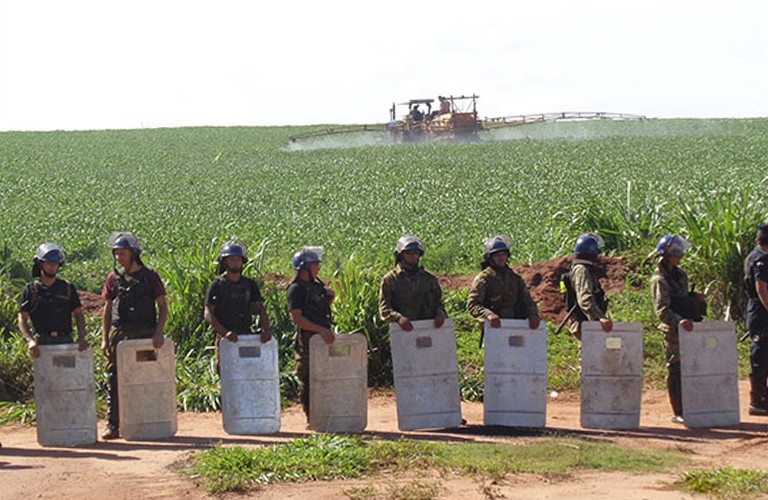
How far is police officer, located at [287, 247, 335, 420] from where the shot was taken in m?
11.0

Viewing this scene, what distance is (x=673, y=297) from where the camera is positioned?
11.2 m

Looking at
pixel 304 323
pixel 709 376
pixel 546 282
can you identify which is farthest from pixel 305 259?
pixel 546 282

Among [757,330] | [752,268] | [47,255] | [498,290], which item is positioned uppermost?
[47,255]

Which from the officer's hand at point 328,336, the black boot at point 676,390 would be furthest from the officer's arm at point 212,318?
the black boot at point 676,390

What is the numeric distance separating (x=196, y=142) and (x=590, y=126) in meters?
19.9

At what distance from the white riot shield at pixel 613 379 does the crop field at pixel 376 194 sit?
4.66m

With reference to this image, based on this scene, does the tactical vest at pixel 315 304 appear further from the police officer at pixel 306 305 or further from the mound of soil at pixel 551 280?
the mound of soil at pixel 551 280

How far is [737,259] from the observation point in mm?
14984

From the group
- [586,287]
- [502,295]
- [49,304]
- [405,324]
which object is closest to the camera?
[49,304]

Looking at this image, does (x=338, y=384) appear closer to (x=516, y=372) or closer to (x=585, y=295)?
(x=516, y=372)

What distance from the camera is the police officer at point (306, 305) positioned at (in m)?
11.0

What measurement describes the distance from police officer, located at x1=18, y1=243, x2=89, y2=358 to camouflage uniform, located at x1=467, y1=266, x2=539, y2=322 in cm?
322

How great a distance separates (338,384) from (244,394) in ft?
2.52

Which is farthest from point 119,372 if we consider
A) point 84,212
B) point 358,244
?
point 84,212
